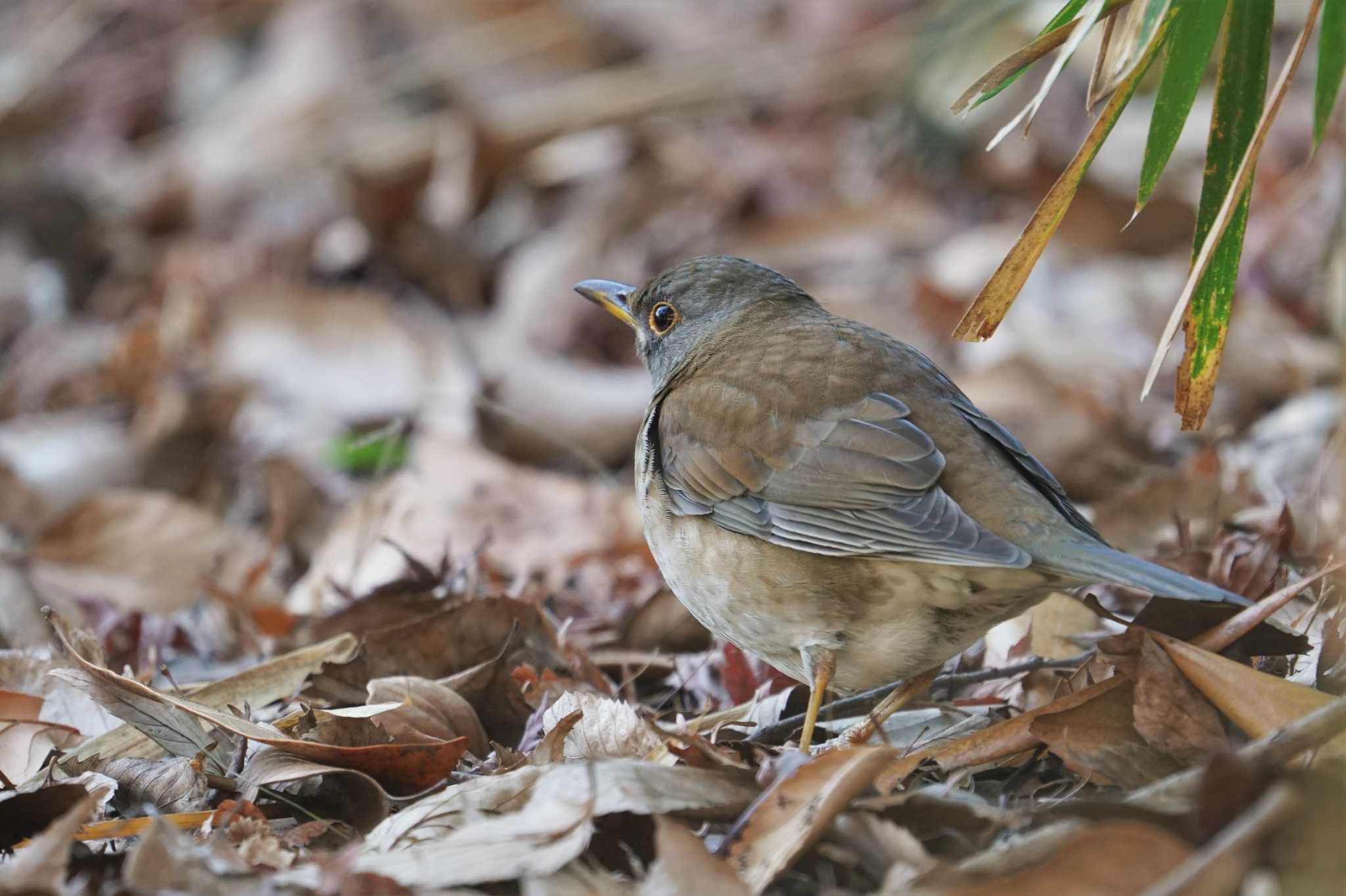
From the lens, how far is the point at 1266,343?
6098 mm

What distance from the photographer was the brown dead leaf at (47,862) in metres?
2.56

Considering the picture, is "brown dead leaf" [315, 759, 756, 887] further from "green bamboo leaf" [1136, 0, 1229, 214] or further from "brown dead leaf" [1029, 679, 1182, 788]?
"green bamboo leaf" [1136, 0, 1229, 214]

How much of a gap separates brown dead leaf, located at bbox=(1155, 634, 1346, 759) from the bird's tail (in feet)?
0.51

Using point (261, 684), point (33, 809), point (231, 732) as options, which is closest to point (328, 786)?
point (231, 732)

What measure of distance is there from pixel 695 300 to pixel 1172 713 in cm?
210

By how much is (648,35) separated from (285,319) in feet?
13.8

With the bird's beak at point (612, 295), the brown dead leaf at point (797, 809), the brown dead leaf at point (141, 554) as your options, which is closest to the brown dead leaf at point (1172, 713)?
the brown dead leaf at point (797, 809)

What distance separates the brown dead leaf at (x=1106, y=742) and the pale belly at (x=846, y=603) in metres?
0.29

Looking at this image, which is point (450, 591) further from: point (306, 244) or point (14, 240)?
point (14, 240)

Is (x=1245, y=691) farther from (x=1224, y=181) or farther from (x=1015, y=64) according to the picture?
(x=1015, y=64)

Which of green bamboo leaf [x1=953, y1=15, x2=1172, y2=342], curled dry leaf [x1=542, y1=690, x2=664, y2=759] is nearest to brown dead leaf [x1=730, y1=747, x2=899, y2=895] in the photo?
curled dry leaf [x1=542, y1=690, x2=664, y2=759]

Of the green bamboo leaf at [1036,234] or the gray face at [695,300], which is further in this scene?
the gray face at [695,300]

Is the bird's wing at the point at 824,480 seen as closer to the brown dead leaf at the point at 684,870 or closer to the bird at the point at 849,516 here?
the bird at the point at 849,516

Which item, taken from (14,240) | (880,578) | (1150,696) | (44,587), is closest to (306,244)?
(14,240)
